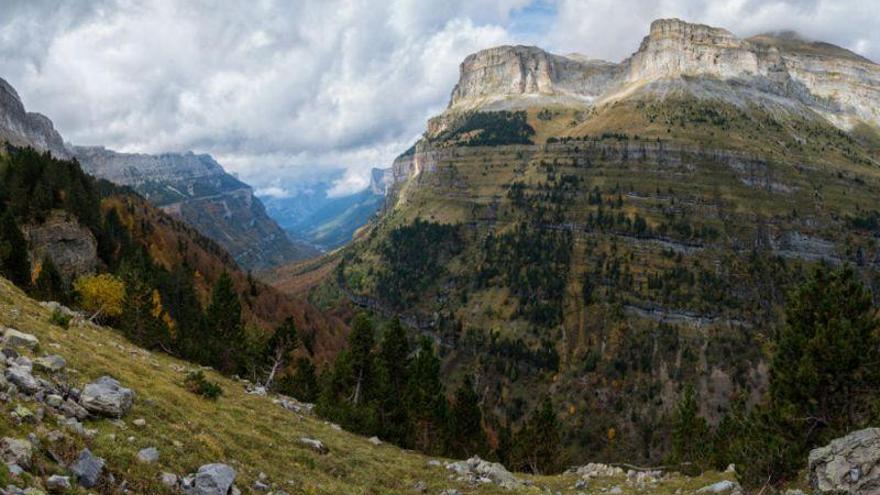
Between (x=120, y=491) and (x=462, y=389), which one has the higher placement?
(x=120, y=491)

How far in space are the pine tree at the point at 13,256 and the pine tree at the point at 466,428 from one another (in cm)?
6249

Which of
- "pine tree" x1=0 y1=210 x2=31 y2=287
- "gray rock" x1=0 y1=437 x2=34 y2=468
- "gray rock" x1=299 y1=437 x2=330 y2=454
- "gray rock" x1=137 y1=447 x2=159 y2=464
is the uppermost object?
"pine tree" x1=0 y1=210 x2=31 y2=287

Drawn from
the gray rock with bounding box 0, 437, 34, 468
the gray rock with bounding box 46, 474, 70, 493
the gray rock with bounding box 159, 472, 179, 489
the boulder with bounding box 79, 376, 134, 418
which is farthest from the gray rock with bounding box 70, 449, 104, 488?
the boulder with bounding box 79, 376, 134, 418

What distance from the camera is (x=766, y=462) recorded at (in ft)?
107

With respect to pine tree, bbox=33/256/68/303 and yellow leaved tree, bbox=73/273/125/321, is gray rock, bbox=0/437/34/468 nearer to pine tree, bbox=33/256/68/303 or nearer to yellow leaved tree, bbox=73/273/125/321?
pine tree, bbox=33/256/68/303

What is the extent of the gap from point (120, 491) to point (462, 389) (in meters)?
70.4

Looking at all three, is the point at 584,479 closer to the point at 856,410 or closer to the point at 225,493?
the point at 856,410

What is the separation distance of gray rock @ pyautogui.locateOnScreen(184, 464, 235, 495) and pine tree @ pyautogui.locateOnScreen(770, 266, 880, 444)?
32802mm

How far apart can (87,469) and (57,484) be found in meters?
1.78

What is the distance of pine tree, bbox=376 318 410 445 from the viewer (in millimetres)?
64188

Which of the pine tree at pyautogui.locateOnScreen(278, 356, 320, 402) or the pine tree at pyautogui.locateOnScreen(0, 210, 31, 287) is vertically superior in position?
the pine tree at pyautogui.locateOnScreen(0, 210, 31, 287)

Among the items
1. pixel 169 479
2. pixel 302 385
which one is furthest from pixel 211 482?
pixel 302 385

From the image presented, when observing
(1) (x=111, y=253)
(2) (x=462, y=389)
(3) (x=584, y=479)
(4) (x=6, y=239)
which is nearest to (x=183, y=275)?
(1) (x=111, y=253)

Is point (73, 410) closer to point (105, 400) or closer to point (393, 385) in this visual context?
point (105, 400)
